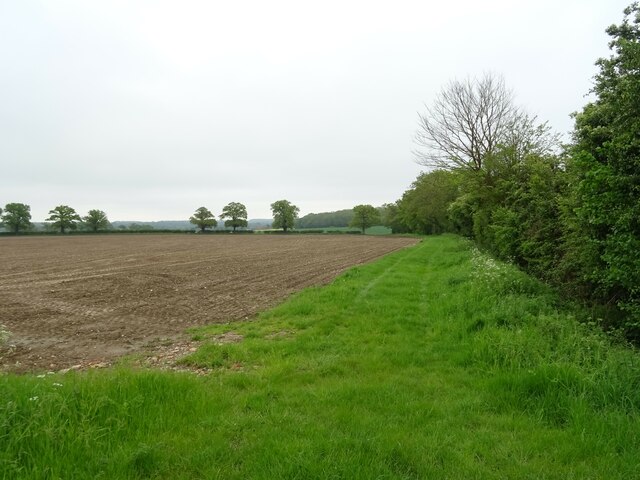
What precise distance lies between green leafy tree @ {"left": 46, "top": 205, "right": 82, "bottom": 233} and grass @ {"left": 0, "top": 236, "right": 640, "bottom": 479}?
12985 cm

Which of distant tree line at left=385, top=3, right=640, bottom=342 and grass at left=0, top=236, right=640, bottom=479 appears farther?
distant tree line at left=385, top=3, right=640, bottom=342

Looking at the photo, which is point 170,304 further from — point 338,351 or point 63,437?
point 63,437

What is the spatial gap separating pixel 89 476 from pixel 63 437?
0.66 meters

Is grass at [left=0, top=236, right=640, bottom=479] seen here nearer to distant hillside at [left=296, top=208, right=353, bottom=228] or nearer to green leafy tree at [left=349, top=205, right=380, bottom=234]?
green leafy tree at [left=349, top=205, right=380, bottom=234]

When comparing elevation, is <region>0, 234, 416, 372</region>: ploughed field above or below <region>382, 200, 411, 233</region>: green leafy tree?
below

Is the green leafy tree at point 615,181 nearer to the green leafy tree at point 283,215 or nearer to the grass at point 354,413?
the grass at point 354,413

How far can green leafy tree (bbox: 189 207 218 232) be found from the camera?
134 metres

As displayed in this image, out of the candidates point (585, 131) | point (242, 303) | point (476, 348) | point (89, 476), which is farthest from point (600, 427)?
point (242, 303)

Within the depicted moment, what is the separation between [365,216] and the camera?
124 m

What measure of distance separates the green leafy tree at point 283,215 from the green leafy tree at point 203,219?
72.5 feet

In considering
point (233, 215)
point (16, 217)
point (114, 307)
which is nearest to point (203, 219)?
point (233, 215)

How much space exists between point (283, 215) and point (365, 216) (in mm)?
32237

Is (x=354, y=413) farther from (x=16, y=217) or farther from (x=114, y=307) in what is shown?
(x=16, y=217)

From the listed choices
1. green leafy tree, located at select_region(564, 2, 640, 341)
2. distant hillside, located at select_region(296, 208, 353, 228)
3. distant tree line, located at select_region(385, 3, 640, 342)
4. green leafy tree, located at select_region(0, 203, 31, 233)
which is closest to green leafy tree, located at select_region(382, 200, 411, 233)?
distant hillside, located at select_region(296, 208, 353, 228)
